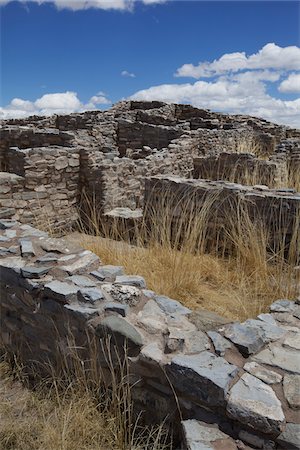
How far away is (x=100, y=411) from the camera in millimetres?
2801

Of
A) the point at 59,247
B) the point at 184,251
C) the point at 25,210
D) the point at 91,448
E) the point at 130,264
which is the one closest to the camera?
the point at 91,448

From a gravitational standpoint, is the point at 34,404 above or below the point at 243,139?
below

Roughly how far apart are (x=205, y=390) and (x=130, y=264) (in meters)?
2.40

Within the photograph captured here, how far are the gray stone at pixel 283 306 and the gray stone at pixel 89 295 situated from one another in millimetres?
1344

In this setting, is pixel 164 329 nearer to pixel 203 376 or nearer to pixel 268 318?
pixel 203 376

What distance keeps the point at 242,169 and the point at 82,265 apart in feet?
21.9

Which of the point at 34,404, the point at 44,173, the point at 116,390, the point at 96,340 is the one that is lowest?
the point at 34,404

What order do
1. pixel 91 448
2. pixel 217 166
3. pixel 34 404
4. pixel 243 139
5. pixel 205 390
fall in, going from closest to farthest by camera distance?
1. pixel 205 390
2. pixel 91 448
3. pixel 34 404
4. pixel 217 166
5. pixel 243 139

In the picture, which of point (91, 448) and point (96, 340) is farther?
point (96, 340)

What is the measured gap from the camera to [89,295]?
3.07m

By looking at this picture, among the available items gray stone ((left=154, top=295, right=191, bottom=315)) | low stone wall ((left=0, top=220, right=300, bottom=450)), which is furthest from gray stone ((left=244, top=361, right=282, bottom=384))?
gray stone ((left=154, top=295, right=191, bottom=315))

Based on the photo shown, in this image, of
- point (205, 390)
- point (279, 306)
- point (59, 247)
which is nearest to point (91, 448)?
point (205, 390)

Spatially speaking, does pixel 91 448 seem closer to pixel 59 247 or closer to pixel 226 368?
pixel 226 368

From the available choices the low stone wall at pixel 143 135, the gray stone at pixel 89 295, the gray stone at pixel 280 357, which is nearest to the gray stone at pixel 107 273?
the gray stone at pixel 89 295
